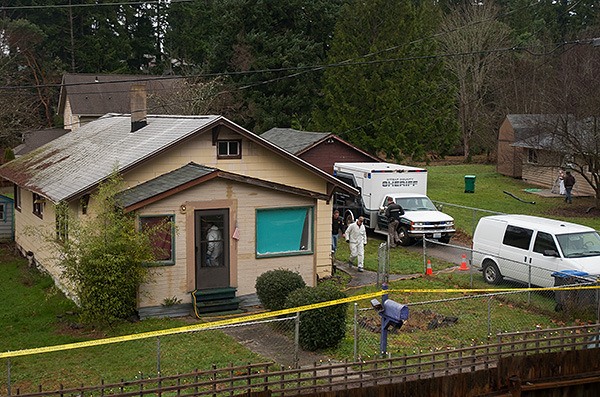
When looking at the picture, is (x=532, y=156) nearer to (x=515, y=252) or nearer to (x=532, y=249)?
(x=515, y=252)

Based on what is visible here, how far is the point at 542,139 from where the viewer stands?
37.8 meters

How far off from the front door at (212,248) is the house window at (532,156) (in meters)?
30.7

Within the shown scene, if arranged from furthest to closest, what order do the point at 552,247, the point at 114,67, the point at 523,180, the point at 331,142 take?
the point at 114,67
the point at 523,180
the point at 331,142
the point at 552,247

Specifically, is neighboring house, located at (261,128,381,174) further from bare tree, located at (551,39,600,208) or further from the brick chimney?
the brick chimney

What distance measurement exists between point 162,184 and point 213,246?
1947 millimetres

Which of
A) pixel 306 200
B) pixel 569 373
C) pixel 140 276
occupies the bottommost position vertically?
pixel 569 373

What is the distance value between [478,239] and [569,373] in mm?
8408

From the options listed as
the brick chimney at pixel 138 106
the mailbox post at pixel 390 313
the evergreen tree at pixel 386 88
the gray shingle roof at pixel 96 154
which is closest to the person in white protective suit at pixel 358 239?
the gray shingle roof at pixel 96 154

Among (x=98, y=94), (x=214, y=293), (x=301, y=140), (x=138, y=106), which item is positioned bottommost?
(x=214, y=293)

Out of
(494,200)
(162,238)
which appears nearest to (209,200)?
(162,238)

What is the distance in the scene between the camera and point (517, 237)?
63.5 ft

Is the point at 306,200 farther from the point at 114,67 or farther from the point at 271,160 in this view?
the point at 114,67

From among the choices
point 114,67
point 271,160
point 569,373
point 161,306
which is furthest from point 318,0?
point 569,373

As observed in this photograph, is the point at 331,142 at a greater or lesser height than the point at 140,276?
greater
